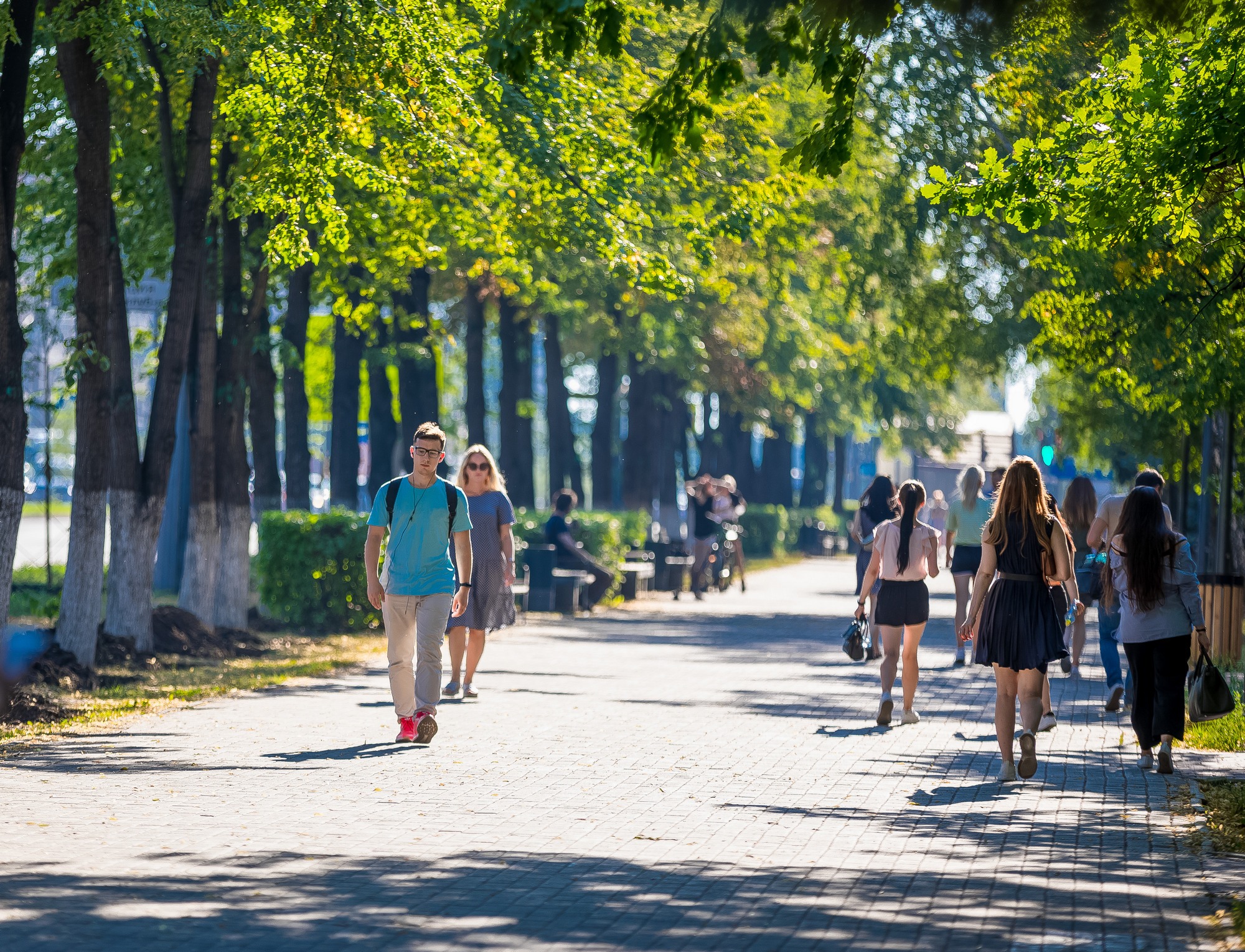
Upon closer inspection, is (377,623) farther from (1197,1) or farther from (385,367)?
(1197,1)

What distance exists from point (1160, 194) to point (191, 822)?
6.68 meters

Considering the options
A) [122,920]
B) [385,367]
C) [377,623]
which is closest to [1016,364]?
[385,367]

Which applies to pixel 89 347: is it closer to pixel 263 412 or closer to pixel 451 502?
pixel 451 502

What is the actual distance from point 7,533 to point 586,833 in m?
6.47

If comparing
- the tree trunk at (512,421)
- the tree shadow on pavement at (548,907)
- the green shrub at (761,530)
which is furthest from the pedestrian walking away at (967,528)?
the green shrub at (761,530)

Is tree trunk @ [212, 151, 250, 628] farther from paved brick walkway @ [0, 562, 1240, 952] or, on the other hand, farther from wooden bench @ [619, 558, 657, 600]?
wooden bench @ [619, 558, 657, 600]

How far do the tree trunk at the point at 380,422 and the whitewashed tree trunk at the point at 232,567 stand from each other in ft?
32.2

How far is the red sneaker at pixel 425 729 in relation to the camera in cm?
1120

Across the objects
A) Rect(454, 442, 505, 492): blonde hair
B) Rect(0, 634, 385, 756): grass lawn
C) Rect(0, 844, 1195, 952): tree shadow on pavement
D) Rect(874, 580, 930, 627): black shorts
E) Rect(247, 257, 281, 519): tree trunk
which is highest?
Rect(247, 257, 281, 519): tree trunk

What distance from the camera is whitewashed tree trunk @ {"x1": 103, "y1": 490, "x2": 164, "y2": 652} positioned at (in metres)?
16.1

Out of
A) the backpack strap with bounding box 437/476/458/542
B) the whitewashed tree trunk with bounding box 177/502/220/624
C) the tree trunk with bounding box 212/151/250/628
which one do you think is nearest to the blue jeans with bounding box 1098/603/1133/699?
the backpack strap with bounding box 437/476/458/542

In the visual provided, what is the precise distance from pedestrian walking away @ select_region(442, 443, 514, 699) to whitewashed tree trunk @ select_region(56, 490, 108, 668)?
9.73 ft

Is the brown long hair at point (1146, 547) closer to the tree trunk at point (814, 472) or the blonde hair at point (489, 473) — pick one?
the blonde hair at point (489, 473)

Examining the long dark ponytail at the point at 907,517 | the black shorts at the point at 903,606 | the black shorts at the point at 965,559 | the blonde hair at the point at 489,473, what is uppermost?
the blonde hair at the point at 489,473
